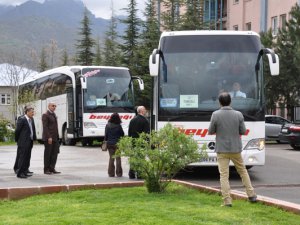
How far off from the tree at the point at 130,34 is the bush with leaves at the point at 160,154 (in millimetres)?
44837

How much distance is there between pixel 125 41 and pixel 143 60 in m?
9.67

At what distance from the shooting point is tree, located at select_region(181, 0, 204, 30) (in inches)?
1938

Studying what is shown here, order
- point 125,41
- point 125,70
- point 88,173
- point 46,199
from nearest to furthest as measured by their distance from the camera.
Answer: point 46,199
point 88,173
point 125,70
point 125,41

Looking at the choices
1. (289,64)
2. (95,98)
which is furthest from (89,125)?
(289,64)

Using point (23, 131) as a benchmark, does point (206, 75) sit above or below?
above

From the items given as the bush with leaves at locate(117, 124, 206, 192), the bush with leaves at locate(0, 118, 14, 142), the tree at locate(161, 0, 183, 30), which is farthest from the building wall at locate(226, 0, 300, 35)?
the bush with leaves at locate(117, 124, 206, 192)

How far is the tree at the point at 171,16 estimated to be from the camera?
167 ft

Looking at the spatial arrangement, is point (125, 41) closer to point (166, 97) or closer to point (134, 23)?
point (134, 23)

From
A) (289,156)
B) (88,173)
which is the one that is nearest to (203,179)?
(88,173)

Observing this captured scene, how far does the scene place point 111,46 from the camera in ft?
227

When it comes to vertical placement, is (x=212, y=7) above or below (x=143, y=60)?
above

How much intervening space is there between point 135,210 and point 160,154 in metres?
2.05

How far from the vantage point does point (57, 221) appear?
26.0 feet

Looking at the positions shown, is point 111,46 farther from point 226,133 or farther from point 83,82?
point 226,133
